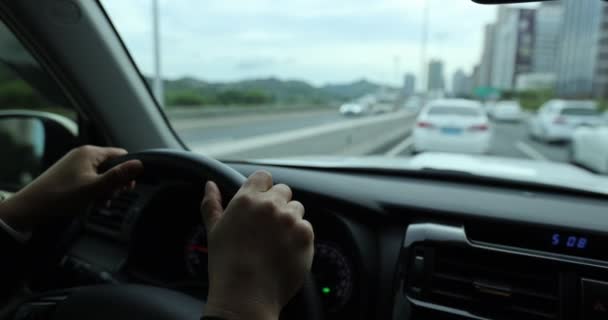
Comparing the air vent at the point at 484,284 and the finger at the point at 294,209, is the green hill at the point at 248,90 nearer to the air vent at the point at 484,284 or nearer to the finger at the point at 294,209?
the air vent at the point at 484,284

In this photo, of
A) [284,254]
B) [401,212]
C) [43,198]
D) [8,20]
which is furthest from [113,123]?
[284,254]

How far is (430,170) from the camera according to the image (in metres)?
2.59

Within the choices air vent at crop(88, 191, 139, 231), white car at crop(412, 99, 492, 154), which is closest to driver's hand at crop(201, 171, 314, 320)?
air vent at crop(88, 191, 139, 231)

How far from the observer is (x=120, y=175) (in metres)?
1.60

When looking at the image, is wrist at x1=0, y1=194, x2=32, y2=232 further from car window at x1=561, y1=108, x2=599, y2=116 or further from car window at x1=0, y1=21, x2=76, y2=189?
car window at x1=561, y1=108, x2=599, y2=116

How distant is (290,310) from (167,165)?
1.87 ft

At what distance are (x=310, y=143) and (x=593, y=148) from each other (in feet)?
18.5

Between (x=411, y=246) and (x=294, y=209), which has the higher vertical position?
(x=294, y=209)

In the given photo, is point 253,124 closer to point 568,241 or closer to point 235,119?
point 235,119

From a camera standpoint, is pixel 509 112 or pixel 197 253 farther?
pixel 509 112

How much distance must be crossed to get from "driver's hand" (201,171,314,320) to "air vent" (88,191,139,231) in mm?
1738

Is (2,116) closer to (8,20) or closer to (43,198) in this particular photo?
(8,20)

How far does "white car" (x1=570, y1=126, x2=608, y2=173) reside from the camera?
8336 millimetres

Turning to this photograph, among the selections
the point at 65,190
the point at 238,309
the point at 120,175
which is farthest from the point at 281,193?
the point at 65,190
